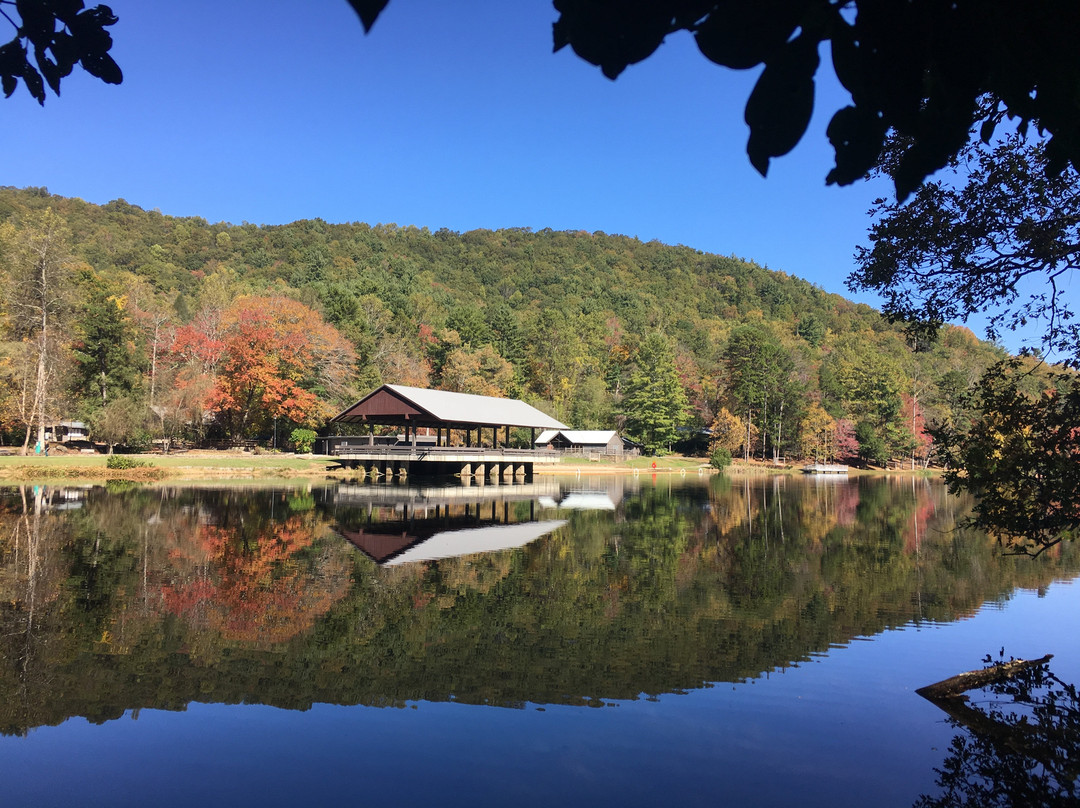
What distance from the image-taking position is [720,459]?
203 ft

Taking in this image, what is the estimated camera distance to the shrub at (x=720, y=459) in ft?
203

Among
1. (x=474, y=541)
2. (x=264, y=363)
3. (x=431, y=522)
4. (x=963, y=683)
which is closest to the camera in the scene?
(x=963, y=683)

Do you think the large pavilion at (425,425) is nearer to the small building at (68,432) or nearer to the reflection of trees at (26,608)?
the small building at (68,432)

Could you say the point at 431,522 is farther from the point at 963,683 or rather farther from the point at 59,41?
the point at 59,41

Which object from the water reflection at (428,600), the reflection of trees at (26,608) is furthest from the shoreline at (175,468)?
the reflection of trees at (26,608)

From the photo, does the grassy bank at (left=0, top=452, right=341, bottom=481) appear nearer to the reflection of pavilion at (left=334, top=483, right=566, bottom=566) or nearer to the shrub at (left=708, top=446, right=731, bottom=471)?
the reflection of pavilion at (left=334, top=483, right=566, bottom=566)

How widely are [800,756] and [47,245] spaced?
45.0m

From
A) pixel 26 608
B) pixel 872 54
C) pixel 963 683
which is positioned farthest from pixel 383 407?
pixel 872 54

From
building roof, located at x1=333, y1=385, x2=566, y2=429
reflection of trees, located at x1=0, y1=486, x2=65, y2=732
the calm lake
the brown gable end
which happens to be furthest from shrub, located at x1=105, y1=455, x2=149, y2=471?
the calm lake

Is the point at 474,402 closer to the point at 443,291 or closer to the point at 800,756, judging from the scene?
the point at 800,756

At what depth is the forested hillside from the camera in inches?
1689

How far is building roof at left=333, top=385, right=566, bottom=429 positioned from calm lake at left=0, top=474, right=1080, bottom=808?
19.9 metres

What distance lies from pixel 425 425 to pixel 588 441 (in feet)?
93.7

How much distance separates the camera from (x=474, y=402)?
140ft
